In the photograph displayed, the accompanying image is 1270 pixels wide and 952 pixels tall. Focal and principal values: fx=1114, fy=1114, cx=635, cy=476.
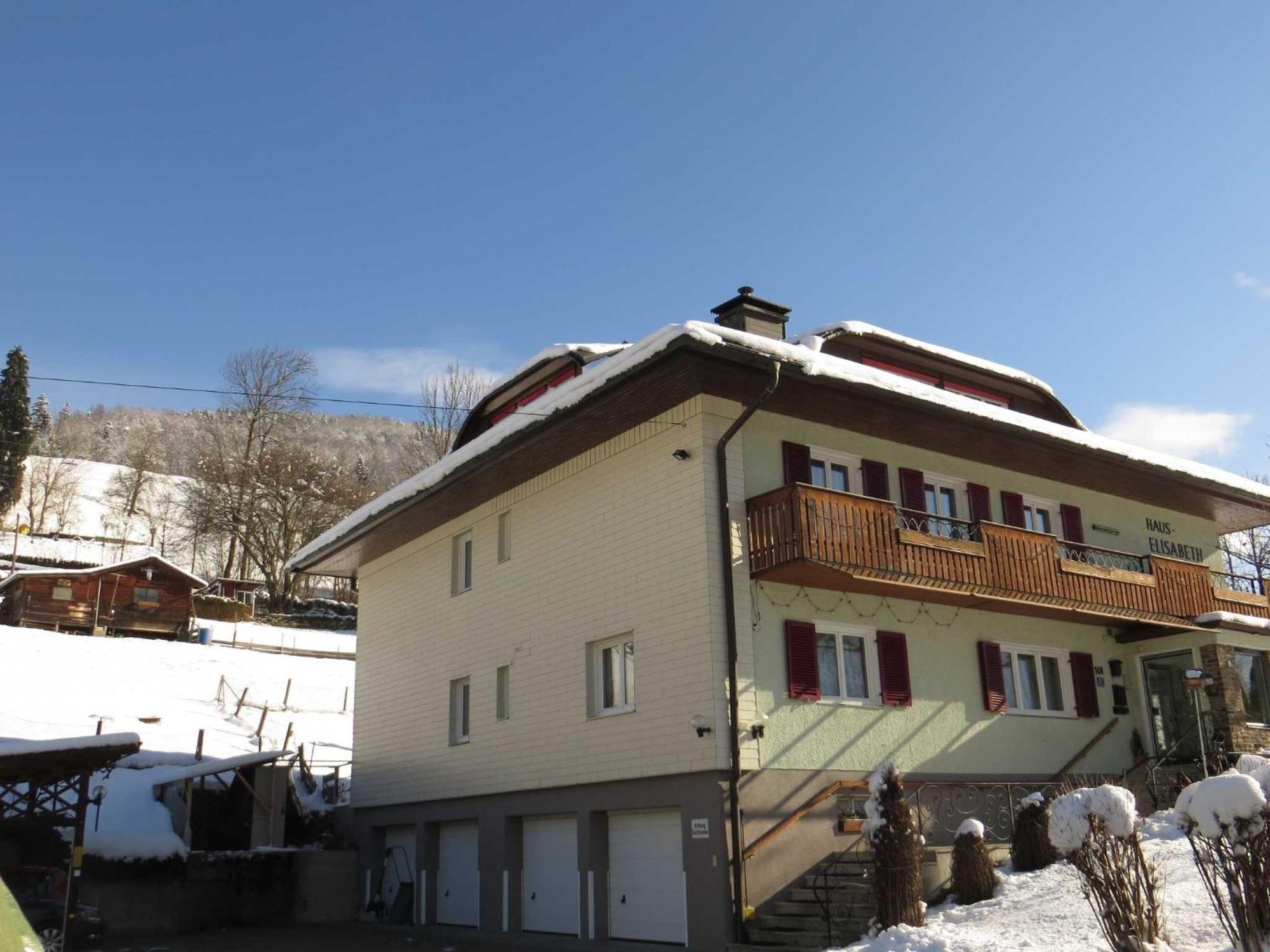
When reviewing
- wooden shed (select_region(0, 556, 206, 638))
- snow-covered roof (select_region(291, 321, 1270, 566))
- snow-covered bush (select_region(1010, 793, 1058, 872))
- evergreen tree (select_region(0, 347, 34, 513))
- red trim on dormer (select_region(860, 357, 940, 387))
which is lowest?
snow-covered bush (select_region(1010, 793, 1058, 872))

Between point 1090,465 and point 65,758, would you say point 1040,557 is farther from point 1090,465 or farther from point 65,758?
point 65,758

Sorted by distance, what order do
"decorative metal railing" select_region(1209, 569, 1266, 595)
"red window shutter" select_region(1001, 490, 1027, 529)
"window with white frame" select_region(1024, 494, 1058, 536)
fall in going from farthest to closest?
"decorative metal railing" select_region(1209, 569, 1266, 595)
"window with white frame" select_region(1024, 494, 1058, 536)
"red window shutter" select_region(1001, 490, 1027, 529)

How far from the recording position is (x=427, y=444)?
170 feet

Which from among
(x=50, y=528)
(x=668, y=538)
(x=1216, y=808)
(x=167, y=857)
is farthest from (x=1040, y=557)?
(x=50, y=528)

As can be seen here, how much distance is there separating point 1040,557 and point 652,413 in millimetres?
6768

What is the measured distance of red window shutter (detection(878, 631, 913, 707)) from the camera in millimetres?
16500

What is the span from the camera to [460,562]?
21828 mm

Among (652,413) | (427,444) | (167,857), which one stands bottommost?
(167,857)

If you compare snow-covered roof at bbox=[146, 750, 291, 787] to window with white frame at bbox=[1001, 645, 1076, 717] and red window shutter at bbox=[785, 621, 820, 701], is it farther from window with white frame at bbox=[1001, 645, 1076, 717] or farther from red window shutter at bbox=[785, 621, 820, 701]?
window with white frame at bbox=[1001, 645, 1076, 717]

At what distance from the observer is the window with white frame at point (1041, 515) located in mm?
20125

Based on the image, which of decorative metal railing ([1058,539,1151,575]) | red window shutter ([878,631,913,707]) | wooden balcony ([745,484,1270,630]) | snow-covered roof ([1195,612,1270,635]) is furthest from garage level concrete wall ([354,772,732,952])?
snow-covered roof ([1195,612,1270,635])

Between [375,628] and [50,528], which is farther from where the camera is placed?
[50,528]

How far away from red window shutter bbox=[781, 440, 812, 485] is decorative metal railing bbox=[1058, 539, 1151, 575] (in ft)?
16.7

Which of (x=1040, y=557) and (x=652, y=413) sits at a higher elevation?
(x=652, y=413)
